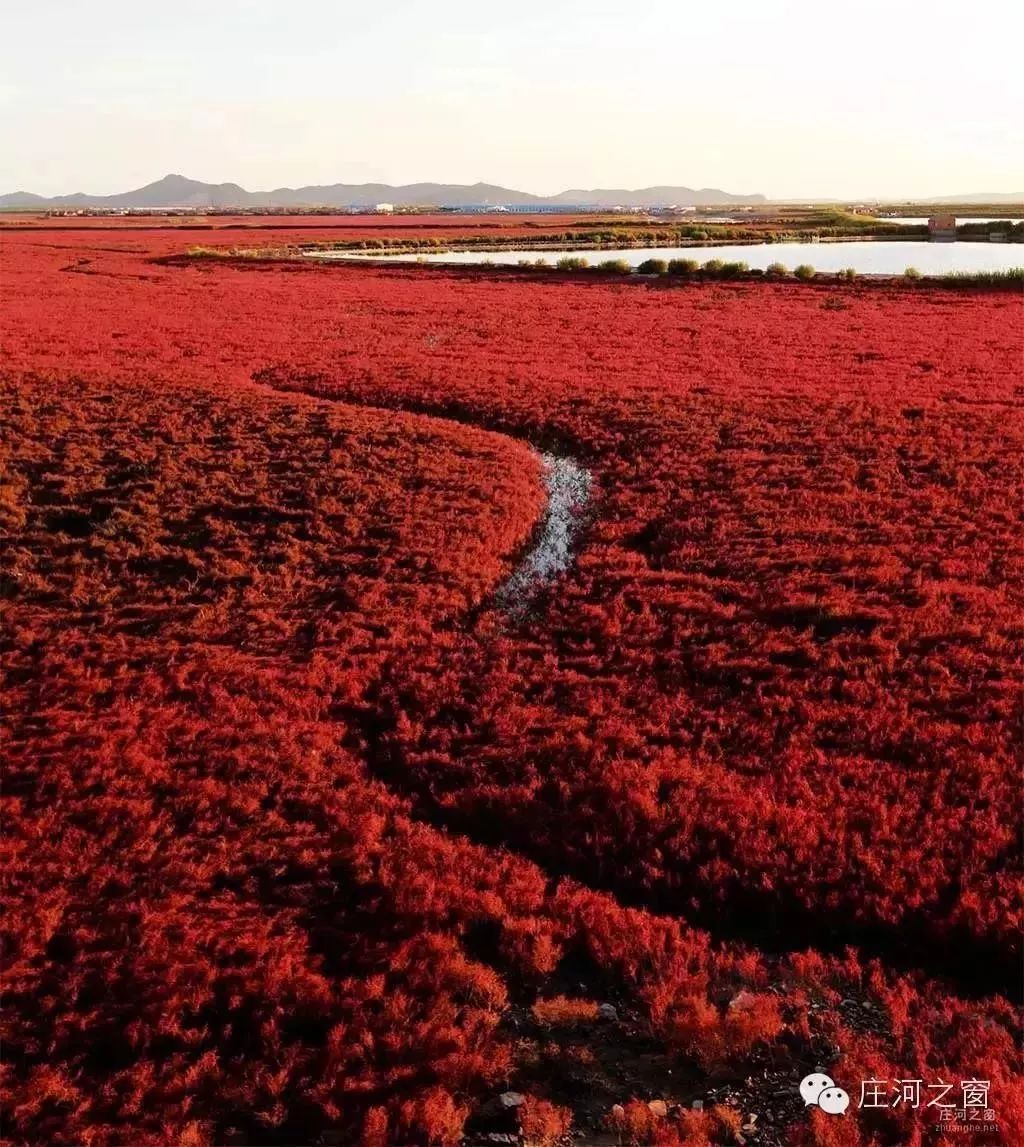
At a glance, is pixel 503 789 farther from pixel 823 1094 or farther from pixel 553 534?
pixel 553 534

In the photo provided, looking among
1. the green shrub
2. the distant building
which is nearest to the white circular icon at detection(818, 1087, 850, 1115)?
the green shrub

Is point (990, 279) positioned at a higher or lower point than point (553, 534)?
higher

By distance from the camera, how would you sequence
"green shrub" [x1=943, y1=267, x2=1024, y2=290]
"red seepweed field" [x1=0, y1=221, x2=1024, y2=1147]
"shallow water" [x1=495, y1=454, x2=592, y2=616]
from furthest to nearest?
1. "green shrub" [x1=943, y1=267, x2=1024, y2=290]
2. "shallow water" [x1=495, y1=454, x2=592, y2=616]
3. "red seepweed field" [x1=0, y1=221, x2=1024, y2=1147]

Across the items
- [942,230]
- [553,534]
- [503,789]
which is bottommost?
[503,789]

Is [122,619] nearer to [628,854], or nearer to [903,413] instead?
[628,854]

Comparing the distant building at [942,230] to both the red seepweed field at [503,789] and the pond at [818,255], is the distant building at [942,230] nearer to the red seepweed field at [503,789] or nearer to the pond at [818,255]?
the pond at [818,255]

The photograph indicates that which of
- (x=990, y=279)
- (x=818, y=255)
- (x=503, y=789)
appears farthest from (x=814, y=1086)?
(x=818, y=255)

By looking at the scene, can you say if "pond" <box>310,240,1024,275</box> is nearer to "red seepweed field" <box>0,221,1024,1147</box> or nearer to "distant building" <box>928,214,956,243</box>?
"distant building" <box>928,214,956,243</box>
